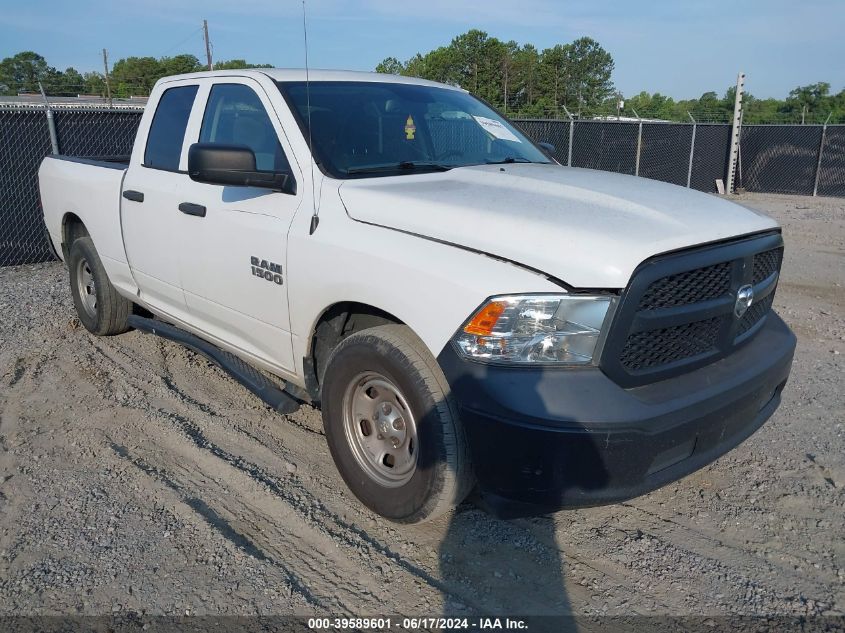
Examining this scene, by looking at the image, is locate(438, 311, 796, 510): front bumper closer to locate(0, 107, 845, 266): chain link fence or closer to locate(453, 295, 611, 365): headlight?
locate(453, 295, 611, 365): headlight

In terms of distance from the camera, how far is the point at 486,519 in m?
3.39

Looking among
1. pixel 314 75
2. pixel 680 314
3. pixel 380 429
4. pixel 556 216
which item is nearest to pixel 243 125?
pixel 314 75

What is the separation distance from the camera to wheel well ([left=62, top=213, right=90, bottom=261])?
5.94m

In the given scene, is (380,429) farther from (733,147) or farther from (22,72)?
(22,72)

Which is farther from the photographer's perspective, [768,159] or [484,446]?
[768,159]

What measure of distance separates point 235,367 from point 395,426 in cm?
145

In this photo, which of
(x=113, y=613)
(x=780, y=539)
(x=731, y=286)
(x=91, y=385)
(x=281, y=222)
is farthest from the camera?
(x=91, y=385)

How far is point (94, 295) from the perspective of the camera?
5.96 m

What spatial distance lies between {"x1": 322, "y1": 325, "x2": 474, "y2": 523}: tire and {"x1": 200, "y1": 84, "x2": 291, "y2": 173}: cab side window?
3.64 feet

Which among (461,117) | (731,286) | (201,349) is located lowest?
(201,349)

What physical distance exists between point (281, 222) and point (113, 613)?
1.83 m

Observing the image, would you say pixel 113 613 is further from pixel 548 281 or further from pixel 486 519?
pixel 548 281

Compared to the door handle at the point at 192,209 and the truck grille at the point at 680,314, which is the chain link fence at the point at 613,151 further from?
the truck grille at the point at 680,314

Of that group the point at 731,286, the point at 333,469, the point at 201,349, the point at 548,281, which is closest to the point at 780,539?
the point at 731,286
